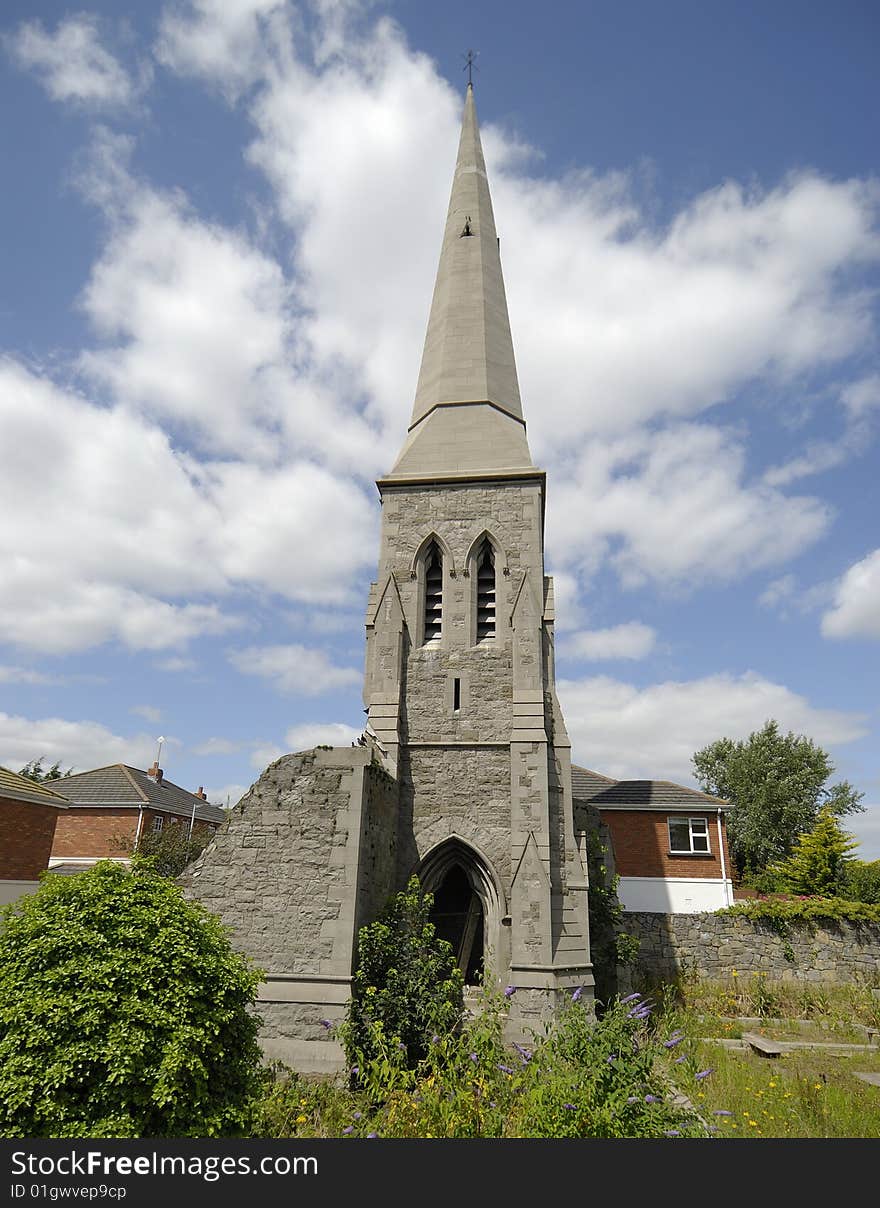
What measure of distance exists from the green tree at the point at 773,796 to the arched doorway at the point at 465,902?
1279 inches

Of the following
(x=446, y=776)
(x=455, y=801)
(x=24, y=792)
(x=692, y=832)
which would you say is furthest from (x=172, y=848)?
(x=692, y=832)

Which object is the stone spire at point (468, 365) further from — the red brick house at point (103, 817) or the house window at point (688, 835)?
the red brick house at point (103, 817)

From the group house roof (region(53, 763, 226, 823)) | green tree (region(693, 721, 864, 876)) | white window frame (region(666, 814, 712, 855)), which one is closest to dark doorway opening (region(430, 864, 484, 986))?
white window frame (region(666, 814, 712, 855))

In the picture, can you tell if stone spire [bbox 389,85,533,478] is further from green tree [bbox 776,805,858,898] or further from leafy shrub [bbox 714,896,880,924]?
green tree [bbox 776,805,858,898]

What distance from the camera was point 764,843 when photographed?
4194 centimetres

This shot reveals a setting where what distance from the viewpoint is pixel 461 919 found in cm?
1443

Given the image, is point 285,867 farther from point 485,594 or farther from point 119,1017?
point 485,594

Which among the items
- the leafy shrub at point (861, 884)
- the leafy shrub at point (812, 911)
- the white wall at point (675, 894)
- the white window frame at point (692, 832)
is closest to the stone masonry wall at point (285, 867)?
the leafy shrub at point (812, 911)

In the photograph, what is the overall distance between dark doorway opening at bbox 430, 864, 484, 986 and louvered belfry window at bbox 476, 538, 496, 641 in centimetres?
477

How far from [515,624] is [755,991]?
34.9 ft

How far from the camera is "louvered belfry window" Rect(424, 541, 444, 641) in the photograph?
15.5m

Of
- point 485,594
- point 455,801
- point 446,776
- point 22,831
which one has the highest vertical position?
point 485,594

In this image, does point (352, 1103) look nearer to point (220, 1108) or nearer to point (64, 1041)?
point (220, 1108)

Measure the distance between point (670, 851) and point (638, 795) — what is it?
7.11ft
